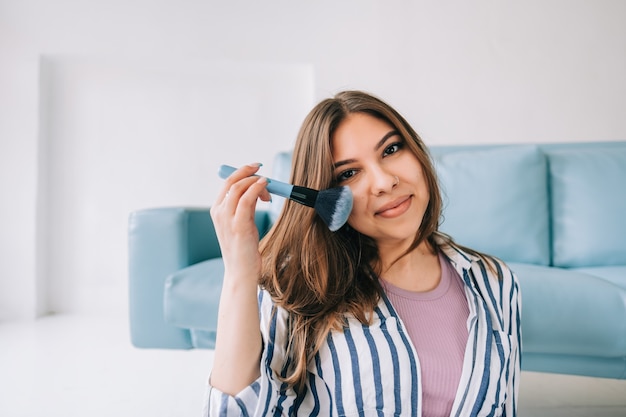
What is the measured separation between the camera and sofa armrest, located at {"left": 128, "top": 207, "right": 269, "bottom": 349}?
4.29 ft

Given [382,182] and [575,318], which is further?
[575,318]

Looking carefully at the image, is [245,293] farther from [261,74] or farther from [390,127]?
[261,74]

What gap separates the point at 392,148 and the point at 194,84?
1914 millimetres

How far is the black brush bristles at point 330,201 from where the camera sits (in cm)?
63

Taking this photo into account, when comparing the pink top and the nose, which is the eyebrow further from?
the pink top

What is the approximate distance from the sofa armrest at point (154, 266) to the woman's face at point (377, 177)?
0.73 metres

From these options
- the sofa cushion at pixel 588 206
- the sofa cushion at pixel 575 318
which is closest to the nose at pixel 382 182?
the sofa cushion at pixel 575 318

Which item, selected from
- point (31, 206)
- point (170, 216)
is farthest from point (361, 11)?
point (31, 206)

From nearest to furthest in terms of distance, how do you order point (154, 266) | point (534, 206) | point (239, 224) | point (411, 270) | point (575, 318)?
1. point (239, 224)
2. point (411, 270)
3. point (575, 318)
4. point (154, 266)
5. point (534, 206)

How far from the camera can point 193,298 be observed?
120cm

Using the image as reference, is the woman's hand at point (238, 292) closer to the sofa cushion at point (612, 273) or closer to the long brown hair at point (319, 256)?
the long brown hair at point (319, 256)

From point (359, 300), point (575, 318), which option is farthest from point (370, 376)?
point (575, 318)

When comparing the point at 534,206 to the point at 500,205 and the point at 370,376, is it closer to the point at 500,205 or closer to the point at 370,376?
the point at 500,205

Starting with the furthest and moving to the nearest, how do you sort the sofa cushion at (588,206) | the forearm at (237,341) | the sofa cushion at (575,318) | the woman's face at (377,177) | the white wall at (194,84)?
the white wall at (194,84), the sofa cushion at (588,206), the sofa cushion at (575,318), the woman's face at (377,177), the forearm at (237,341)
